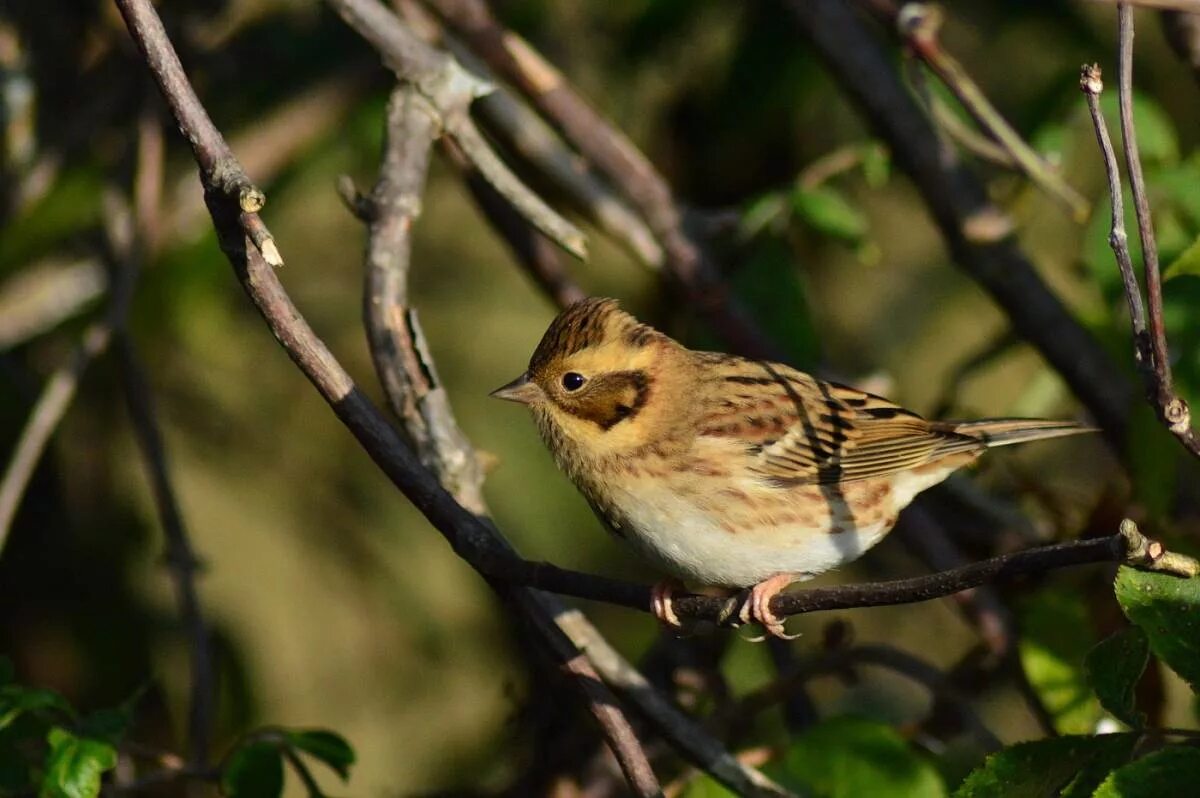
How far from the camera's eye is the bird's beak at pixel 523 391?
3352 mm

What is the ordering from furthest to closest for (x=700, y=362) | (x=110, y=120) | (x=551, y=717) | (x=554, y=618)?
(x=110, y=120), (x=551, y=717), (x=700, y=362), (x=554, y=618)

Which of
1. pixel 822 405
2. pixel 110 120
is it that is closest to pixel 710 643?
pixel 822 405

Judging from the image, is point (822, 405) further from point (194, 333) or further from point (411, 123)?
point (194, 333)

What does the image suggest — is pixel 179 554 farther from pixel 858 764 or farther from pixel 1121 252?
pixel 1121 252

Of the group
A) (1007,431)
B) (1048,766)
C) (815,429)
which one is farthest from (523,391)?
(1048,766)

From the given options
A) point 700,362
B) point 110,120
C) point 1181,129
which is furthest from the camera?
point 1181,129

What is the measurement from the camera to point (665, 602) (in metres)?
2.68

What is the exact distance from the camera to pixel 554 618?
9.26 feet

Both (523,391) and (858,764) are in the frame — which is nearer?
(858,764)

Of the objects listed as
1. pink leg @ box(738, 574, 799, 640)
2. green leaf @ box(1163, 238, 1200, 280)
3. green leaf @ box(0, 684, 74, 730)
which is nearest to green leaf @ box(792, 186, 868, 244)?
pink leg @ box(738, 574, 799, 640)

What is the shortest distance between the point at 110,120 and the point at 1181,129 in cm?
357

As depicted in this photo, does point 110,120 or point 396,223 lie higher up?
point 110,120

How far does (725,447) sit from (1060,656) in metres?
0.87

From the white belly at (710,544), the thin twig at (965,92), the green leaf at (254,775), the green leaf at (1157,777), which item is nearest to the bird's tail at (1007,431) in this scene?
the white belly at (710,544)
